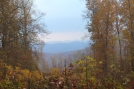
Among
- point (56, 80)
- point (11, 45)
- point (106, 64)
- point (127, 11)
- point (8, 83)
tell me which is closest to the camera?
point (8, 83)

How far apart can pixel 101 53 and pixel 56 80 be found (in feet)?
45.6

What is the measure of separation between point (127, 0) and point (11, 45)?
1139 cm

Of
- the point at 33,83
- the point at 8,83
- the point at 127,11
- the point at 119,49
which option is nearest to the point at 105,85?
the point at 33,83

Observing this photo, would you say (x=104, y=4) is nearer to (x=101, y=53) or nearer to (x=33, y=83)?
(x=101, y=53)

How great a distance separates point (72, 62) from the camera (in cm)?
1016

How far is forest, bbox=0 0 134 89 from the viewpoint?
873cm

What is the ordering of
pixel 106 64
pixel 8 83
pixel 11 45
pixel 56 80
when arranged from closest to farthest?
pixel 8 83 → pixel 56 80 → pixel 11 45 → pixel 106 64

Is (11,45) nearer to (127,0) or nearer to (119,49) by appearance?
(127,0)

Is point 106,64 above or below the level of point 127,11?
below

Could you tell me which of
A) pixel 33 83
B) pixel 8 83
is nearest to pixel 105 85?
pixel 33 83

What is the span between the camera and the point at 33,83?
8.62 m

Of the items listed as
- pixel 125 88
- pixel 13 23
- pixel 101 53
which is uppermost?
pixel 13 23

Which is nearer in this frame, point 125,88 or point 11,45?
point 125,88

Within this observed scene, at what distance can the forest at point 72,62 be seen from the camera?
873cm
